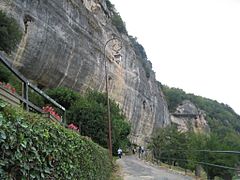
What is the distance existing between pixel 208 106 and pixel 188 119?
105 ft

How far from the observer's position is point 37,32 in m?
29.8

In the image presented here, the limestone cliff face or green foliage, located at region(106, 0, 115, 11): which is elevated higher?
green foliage, located at region(106, 0, 115, 11)

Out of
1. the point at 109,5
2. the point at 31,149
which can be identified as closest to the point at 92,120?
the point at 31,149

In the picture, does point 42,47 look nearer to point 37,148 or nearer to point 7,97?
point 7,97

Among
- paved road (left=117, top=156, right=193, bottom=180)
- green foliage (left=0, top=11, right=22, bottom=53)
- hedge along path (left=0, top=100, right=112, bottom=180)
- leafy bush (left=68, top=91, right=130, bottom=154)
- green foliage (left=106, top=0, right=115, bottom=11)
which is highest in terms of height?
green foliage (left=106, top=0, right=115, bottom=11)

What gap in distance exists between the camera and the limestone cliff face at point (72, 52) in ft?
95.6

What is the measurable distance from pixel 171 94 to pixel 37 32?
82212mm

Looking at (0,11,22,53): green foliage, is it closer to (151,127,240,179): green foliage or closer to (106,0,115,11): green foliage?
(151,127,240,179): green foliage

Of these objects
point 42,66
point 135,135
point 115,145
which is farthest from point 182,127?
point 42,66

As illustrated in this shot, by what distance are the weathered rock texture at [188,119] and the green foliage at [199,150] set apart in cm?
4010

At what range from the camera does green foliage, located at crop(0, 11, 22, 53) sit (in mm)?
25359

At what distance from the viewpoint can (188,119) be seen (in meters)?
95.7

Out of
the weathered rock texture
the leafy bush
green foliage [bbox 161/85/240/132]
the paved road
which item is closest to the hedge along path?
the paved road

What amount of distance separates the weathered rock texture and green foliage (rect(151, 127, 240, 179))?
4010cm
